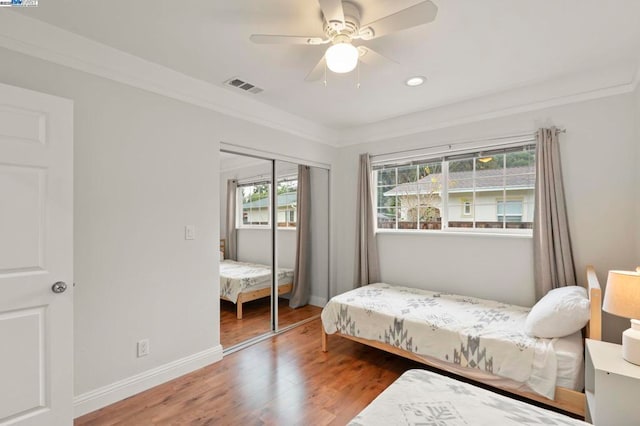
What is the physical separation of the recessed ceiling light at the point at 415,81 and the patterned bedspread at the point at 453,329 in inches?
78.5

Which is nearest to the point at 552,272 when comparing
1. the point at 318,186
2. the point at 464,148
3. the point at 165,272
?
the point at 464,148

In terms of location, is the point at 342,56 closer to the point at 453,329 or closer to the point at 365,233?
the point at 453,329

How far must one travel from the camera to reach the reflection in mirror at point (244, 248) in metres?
3.15

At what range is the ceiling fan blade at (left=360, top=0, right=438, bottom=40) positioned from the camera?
1.43 meters

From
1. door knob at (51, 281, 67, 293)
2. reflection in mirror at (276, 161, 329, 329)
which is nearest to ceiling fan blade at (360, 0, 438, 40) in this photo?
reflection in mirror at (276, 161, 329, 329)

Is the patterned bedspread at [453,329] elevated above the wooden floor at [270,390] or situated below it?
above

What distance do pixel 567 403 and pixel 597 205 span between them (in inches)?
64.4

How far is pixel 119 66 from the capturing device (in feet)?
7.39

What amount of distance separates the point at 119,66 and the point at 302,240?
249 cm

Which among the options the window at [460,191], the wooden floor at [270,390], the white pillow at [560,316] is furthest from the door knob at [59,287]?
the window at [460,191]

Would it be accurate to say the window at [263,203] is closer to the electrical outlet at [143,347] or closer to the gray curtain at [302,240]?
the gray curtain at [302,240]

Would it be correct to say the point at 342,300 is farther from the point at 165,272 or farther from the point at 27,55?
the point at 27,55

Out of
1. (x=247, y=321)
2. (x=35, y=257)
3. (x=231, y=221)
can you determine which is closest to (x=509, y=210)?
(x=231, y=221)

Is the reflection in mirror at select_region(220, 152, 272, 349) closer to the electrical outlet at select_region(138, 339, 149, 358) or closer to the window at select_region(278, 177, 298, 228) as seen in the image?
the window at select_region(278, 177, 298, 228)
